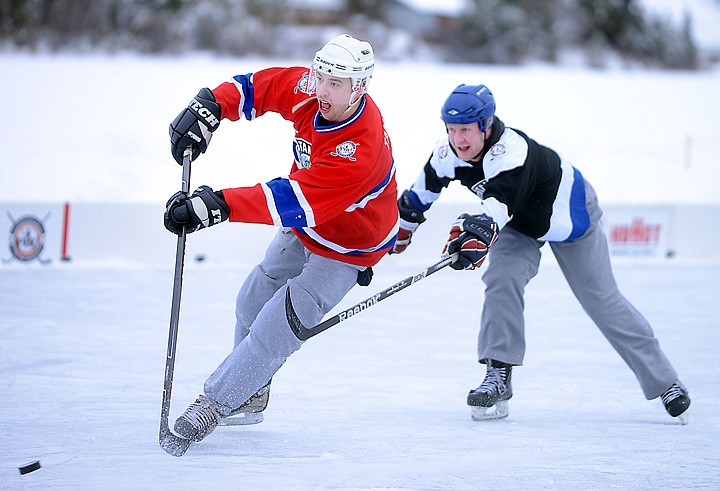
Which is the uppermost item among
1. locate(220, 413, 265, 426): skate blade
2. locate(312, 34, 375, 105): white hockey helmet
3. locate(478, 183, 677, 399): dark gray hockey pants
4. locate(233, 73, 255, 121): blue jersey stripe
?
locate(312, 34, 375, 105): white hockey helmet

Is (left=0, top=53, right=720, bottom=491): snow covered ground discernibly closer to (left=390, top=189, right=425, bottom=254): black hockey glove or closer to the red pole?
Result: the red pole

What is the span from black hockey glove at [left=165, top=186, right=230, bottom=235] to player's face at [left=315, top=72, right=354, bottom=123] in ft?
1.42

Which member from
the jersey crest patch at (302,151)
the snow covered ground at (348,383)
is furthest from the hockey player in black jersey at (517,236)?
the jersey crest patch at (302,151)

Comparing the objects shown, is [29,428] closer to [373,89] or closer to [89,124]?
[89,124]

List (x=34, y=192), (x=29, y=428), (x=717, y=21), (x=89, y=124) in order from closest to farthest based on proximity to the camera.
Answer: (x=29, y=428) → (x=34, y=192) → (x=89, y=124) → (x=717, y=21)

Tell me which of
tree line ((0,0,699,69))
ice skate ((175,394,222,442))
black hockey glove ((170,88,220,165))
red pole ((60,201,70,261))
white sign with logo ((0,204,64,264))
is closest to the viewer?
ice skate ((175,394,222,442))

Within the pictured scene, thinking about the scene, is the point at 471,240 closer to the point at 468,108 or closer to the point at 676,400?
the point at 468,108

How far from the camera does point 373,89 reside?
47.0 ft

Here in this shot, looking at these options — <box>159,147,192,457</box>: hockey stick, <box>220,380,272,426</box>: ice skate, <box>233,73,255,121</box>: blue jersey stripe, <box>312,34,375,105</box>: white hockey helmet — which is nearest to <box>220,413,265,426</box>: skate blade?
<box>220,380,272,426</box>: ice skate

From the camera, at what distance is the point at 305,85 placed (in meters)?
3.02

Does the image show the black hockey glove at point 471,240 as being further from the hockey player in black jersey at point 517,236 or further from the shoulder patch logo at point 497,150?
the shoulder patch logo at point 497,150

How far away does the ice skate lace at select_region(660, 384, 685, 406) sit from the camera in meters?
3.60

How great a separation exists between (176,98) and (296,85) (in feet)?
32.9

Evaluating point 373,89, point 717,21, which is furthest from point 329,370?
point 717,21
